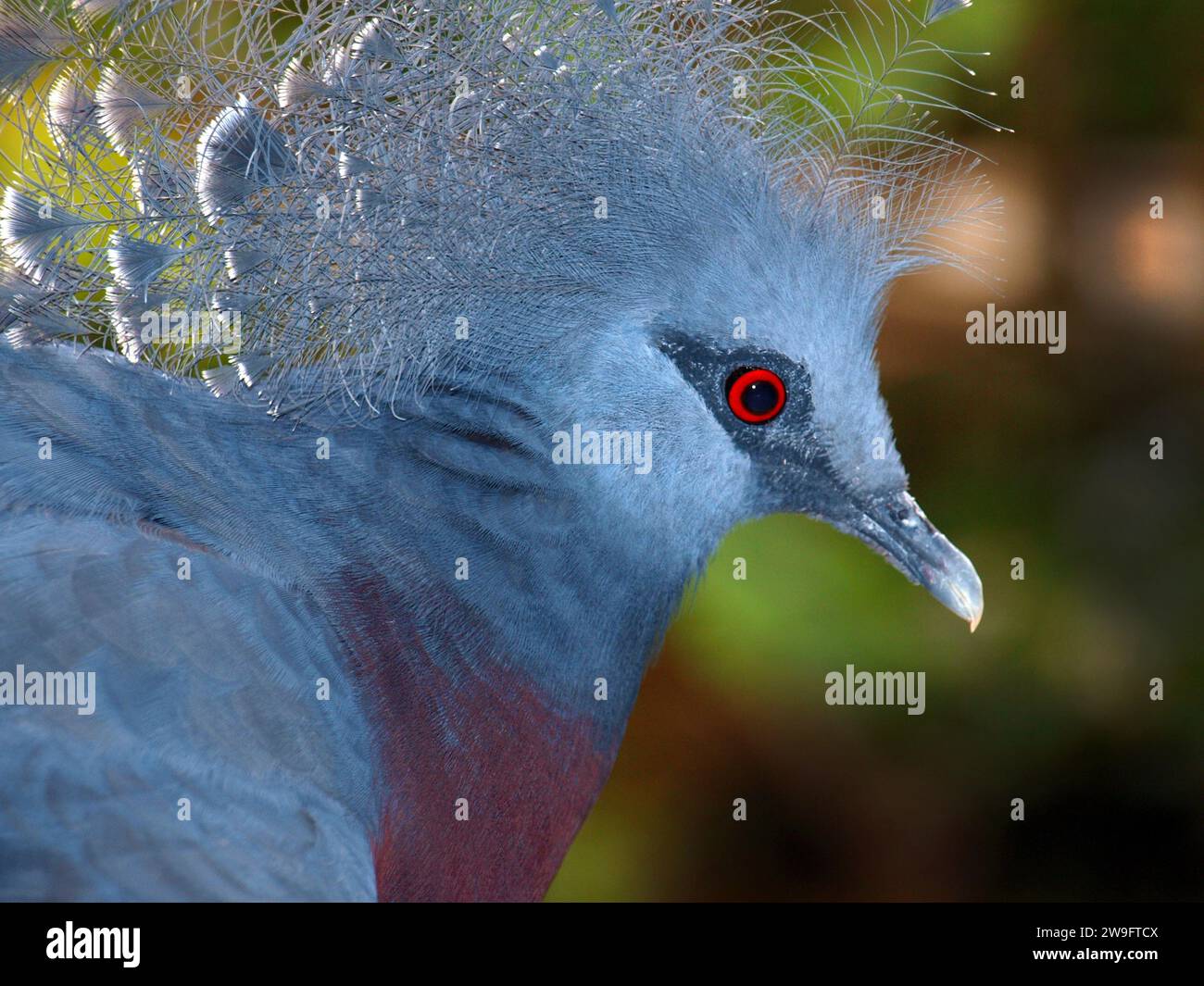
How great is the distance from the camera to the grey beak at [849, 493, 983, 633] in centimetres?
197

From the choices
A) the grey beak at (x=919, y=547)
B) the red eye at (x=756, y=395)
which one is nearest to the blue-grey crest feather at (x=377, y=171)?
the red eye at (x=756, y=395)

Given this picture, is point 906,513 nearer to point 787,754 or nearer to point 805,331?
point 805,331

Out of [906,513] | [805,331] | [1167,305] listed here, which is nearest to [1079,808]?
[1167,305]

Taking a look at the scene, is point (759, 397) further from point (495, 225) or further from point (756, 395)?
point (495, 225)

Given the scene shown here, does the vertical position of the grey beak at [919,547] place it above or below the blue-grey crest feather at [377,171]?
below

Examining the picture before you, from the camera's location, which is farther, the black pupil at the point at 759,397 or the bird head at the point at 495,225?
the black pupil at the point at 759,397

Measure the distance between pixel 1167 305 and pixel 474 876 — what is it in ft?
7.25

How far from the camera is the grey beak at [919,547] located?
1.97 meters

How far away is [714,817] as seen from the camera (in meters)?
3.11

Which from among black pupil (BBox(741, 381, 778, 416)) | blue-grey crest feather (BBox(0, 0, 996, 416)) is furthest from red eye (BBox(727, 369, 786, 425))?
blue-grey crest feather (BBox(0, 0, 996, 416))

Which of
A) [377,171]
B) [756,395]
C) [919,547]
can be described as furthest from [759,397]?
[377,171]

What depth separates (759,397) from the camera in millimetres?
1862

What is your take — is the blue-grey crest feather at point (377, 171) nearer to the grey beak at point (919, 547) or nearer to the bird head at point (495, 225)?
the bird head at point (495, 225)

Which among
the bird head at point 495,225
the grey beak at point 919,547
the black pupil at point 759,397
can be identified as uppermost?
the bird head at point 495,225
